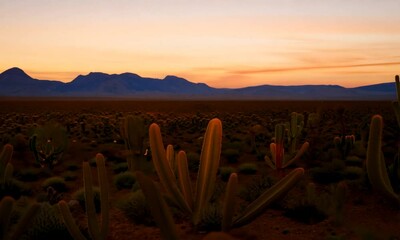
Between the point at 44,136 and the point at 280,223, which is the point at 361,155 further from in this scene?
the point at 44,136

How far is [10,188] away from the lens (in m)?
10.3

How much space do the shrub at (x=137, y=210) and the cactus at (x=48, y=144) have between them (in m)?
6.09

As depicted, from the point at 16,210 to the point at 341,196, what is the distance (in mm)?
6159

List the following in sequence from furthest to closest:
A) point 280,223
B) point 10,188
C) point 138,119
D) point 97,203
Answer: point 138,119, point 10,188, point 97,203, point 280,223

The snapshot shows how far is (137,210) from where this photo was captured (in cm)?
809

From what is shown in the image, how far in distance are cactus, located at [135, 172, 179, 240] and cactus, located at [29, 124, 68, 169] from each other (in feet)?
36.5

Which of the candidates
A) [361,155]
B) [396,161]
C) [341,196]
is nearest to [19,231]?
[341,196]

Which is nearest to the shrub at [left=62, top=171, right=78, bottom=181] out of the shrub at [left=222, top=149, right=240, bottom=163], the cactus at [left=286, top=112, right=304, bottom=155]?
the shrub at [left=222, top=149, right=240, bottom=163]

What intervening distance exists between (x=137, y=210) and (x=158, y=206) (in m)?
5.01

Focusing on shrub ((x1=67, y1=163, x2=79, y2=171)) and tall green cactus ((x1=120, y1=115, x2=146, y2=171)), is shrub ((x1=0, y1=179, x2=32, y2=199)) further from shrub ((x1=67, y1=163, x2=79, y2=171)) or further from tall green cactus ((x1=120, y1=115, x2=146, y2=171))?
shrub ((x1=67, y1=163, x2=79, y2=171))

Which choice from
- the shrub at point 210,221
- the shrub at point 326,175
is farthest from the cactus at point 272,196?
the shrub at point 326,175

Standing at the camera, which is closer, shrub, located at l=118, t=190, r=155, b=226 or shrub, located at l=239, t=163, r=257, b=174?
shrub, located at l=118, t=190, r=155, b=226

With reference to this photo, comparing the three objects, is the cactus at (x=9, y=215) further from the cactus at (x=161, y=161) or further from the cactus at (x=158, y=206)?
the cactus at (x=161, y=161)

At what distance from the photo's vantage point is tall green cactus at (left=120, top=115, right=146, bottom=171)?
445 inches
